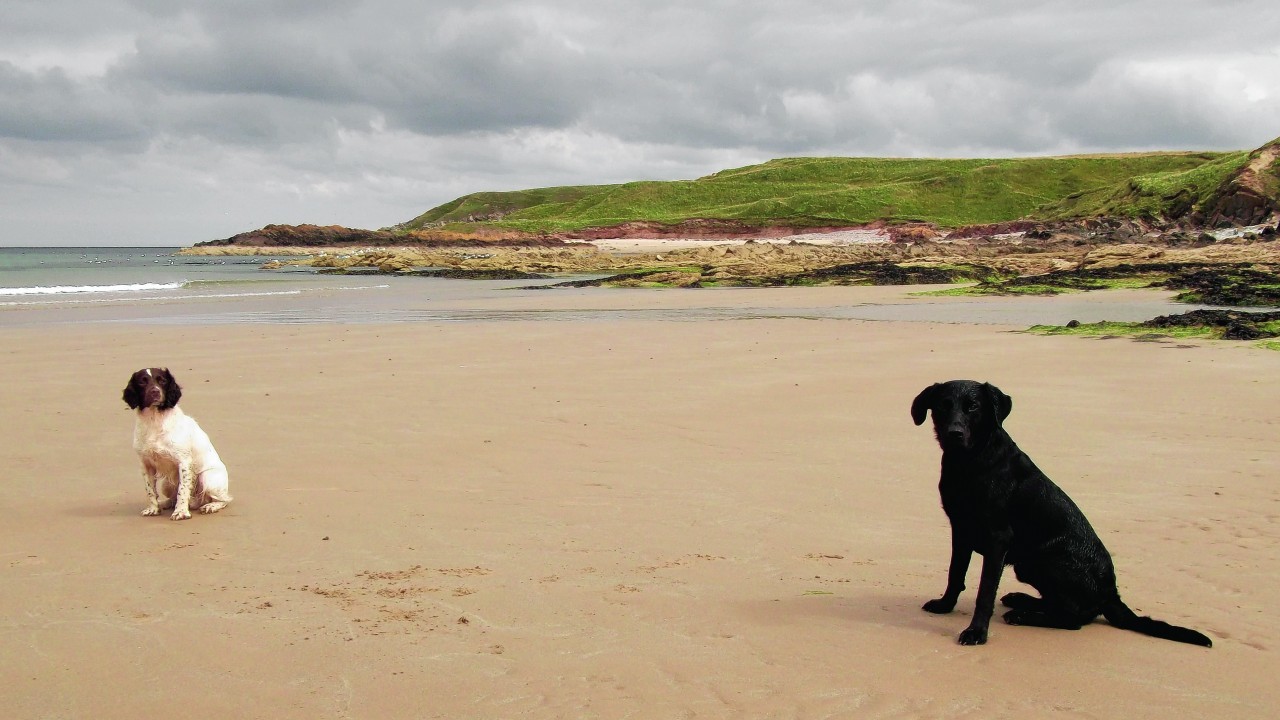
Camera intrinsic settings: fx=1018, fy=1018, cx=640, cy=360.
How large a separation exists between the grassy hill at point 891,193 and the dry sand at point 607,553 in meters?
48.5

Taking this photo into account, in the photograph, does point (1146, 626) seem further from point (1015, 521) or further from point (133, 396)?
point (133, 396)

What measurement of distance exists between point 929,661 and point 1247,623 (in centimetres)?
151

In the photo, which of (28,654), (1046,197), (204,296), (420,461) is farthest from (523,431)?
(1046,197)

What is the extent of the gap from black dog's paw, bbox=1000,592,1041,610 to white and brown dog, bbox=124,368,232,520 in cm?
459

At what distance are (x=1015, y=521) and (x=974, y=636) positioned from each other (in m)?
0.56

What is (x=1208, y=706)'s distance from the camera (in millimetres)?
3504

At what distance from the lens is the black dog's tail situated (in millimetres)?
4051

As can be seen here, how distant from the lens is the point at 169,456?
620 cm

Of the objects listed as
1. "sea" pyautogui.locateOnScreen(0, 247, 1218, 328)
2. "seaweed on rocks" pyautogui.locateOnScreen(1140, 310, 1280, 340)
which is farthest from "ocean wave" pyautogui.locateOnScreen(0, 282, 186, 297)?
"seaweed on rocks" pyautogui.locateOnScreen(1140, 310, 1280, 340)

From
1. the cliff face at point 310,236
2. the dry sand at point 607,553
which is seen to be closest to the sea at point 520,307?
the dry sand at point 607,553

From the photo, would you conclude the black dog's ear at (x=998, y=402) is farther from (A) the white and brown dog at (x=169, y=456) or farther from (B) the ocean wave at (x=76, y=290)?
(B) the ocean wave at (x=76, y=290)

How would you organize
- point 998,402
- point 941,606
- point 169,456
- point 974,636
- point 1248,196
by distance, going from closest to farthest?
1. point 974,636
2. point 998,402
3. point 941,606
4. point 169,456
5. point 1248,196

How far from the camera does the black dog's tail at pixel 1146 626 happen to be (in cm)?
405

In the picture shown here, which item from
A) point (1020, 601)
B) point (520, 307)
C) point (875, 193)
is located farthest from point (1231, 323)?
point (875, 193)
